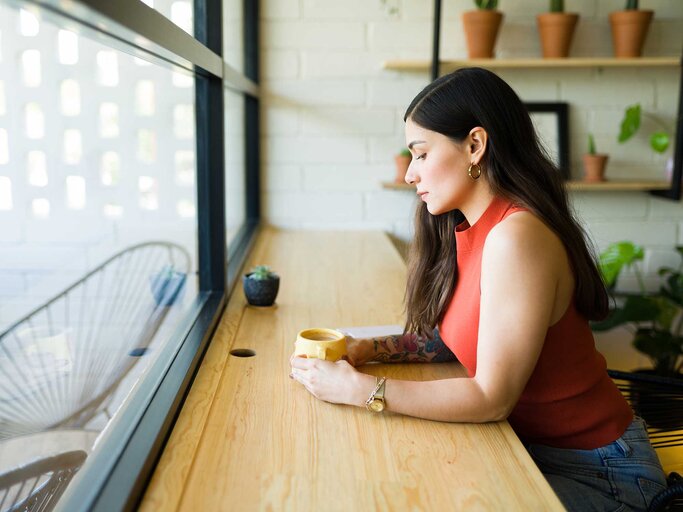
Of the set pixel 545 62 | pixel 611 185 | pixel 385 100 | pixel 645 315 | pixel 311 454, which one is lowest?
pixel 645 315

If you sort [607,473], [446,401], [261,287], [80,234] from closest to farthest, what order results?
[446,401] → [607,473] → [261,287] → [80,234]

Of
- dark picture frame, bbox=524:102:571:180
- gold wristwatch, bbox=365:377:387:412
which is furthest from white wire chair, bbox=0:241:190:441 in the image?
dark picture frame, bbox=524:102:571:180

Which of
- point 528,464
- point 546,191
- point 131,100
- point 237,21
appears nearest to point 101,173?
point 131,100

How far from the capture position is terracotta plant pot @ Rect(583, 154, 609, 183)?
3.40 metres

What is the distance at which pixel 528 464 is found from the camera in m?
1.16

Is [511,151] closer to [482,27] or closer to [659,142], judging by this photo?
[482,27]

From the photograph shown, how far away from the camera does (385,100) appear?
3.52 metres

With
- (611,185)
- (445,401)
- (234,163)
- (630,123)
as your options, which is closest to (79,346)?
(445,401)

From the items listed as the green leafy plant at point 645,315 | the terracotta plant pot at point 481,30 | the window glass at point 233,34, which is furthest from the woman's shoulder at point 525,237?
the terracotta plant pot at point 481,30

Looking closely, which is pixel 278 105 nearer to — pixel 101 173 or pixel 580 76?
pixel 101 173

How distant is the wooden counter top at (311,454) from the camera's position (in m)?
1.04

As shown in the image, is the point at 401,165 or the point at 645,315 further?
the point at 401,165

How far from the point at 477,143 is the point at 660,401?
90cm

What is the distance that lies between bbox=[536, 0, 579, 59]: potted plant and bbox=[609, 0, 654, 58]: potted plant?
7.4 inches
